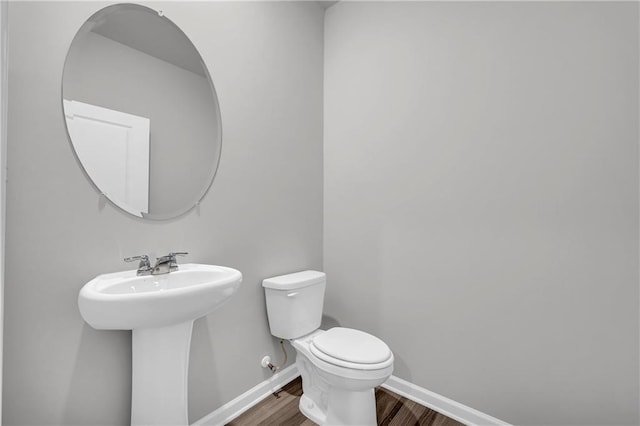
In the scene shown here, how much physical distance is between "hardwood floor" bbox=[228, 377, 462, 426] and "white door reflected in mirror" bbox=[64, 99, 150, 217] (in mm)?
1192

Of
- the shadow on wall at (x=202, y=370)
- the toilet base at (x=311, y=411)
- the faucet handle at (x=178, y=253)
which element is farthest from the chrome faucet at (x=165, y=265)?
the toilet base at (x=311, y=411)

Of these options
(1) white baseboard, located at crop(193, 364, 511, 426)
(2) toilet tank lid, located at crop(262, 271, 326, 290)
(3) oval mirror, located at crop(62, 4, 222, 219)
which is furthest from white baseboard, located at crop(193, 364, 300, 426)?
(3) oval mirror, located at crop(62, 4, 222, 219)

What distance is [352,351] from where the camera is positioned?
4.61 ft

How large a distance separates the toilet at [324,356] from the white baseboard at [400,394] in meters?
0.22

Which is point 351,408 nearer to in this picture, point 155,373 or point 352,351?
point 352,351

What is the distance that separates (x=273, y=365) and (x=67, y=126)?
155 centimetres

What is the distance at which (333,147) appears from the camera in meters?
2.13

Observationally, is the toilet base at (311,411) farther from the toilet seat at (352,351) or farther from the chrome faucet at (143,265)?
the chrome faucet at (143,265)

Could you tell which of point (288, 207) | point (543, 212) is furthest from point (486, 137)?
point (288, 207)

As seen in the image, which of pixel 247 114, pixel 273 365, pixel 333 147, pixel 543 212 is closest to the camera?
pixel 543 212

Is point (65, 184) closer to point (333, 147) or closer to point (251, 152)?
point (251, 152)

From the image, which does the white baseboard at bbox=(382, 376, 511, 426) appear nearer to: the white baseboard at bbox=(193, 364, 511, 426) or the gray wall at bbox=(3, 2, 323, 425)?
the white baseboard at bbox=(193, 364, 511, 426)

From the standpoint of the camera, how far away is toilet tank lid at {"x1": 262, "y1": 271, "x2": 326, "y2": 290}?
5.48ft

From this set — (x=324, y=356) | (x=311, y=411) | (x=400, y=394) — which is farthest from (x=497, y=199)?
(x=311, y=411)
